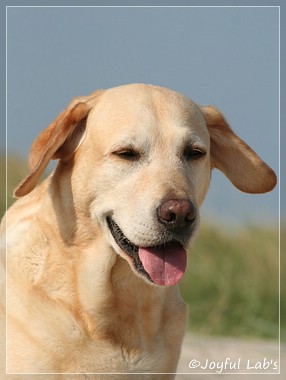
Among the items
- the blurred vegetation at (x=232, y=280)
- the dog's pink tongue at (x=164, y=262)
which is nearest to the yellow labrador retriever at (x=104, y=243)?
the dog's pink tongue at (x=164, y=262)

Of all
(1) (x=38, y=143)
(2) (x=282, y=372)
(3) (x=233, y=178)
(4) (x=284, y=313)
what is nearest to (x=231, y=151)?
(3) (x=233, y=178)

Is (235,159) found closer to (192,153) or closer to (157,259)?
(192,153)

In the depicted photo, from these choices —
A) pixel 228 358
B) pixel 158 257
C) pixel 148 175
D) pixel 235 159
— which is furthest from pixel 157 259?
pixel 228 358

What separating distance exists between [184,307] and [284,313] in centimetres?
544

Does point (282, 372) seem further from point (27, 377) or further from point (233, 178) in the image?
point (27, 377)

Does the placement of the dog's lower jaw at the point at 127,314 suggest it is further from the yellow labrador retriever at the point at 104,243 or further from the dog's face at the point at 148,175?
the dog's face at the point at 148,175

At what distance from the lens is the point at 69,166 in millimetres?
5332

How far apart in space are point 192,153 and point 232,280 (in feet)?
18.7

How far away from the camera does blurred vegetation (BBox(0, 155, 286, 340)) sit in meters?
10.2

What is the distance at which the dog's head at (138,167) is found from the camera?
490cm

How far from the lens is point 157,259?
5.04 m

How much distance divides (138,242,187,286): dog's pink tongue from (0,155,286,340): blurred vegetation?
4.87 meters

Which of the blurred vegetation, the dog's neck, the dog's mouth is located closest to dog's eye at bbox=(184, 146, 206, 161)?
the dog's mouth

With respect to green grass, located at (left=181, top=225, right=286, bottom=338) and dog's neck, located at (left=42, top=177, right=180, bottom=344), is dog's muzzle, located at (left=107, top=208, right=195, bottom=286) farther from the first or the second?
green grass, located at (left=181, top=225, right=286, bottom=338)
